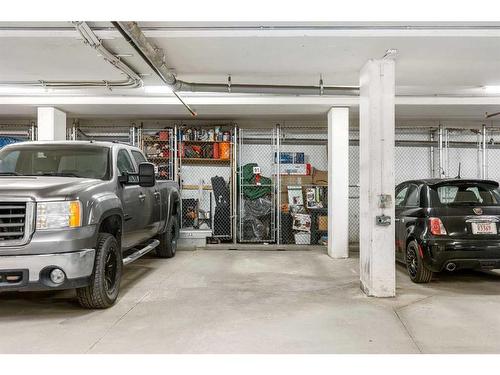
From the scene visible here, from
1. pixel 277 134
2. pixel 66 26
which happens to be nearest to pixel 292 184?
pixel 277 134

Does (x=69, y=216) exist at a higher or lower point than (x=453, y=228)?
higher

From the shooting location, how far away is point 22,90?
718 centimetres

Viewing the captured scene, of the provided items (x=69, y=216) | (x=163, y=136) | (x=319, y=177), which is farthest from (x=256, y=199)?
(x=69, y=216)

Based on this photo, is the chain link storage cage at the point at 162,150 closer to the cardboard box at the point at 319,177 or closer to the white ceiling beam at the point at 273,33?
the cardboard box at the point at 319,177

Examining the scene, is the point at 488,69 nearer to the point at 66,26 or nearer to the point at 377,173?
the point at 377,173

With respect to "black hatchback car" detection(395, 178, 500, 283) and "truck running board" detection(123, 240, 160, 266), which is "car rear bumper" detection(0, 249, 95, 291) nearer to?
"truck running board" detection(123, 240, 160, 266)

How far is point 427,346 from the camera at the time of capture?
325 cm

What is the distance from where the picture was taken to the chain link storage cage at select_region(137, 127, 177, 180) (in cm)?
945

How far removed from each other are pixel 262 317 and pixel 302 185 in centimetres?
588

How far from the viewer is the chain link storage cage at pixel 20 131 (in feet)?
31.9

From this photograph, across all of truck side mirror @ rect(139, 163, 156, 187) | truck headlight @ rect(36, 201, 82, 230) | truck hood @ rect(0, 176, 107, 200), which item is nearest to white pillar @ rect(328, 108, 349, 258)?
truck side mirror @ rect(139, 163, 156, 187)

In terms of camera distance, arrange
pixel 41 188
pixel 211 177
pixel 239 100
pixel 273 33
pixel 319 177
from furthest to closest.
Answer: pixel 211 177 → pixel 319 177 → pixel 239 100 → pixel 273 33 → pixel 41 188

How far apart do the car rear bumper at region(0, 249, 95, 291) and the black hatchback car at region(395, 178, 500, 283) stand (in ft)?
14.4

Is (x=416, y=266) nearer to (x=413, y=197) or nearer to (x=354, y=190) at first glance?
(x=413, y=197)
